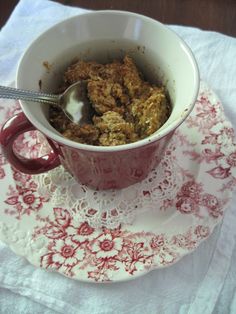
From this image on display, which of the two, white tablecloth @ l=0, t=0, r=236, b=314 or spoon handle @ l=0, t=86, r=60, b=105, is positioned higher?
spoon handle @ l=0, t=86, r=60, b=105

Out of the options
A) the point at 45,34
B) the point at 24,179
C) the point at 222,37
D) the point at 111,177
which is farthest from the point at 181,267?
the point at 222,37

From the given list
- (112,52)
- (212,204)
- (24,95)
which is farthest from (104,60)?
(212,204)

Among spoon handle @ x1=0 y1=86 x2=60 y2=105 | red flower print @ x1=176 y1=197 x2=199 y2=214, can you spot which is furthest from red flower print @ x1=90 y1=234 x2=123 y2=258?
spoon handle @ x1=0 y1=86 x2=60 y2=105

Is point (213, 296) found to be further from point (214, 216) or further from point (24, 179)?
point (24, 179)

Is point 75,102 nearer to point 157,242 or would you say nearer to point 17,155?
point 17,155

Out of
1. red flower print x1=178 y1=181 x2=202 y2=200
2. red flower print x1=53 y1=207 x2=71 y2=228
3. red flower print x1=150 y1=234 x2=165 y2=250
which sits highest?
red flower print x1=178 y1=181 x2=202 y2=200

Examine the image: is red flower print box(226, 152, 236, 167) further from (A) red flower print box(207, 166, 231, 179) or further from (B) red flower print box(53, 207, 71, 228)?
(B) red flower print box(53, 207, 71, 228)

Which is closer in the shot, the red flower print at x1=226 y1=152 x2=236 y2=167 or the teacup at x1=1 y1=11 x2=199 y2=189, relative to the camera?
the teacup at x1=1 y1=11 x2=199 y2=189
